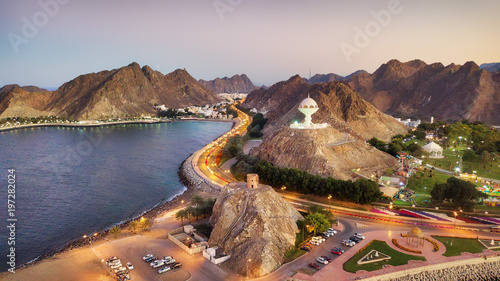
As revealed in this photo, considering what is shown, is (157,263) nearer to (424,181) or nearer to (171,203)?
(171,203)

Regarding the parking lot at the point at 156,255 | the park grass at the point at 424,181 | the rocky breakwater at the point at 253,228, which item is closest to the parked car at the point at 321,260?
the rocky breakwater at the point at 253,228

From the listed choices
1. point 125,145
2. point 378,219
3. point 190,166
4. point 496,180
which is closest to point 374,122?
point 496,180

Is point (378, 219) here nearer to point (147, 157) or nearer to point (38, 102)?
point (147, 157)

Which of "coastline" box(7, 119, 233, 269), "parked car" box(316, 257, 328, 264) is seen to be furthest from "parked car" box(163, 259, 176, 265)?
"parked car" box(316, 257, 328, 264)

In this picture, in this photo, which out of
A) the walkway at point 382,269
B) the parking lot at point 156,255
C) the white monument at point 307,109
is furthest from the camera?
the white monument at point 307,109

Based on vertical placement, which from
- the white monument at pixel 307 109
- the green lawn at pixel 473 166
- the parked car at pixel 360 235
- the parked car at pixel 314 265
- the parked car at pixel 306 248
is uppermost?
the white monument at pixel 307 109

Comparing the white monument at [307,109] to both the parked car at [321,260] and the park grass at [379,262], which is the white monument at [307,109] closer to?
the park grass at [379,262]

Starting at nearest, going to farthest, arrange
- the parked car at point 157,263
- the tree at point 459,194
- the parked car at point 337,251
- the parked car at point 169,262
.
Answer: the parked car at point 157,263
the parked car at point 169,262
the parked car at point 337,251
the tree at point 459,194

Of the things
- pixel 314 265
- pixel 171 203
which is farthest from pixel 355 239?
pixel 171 203
